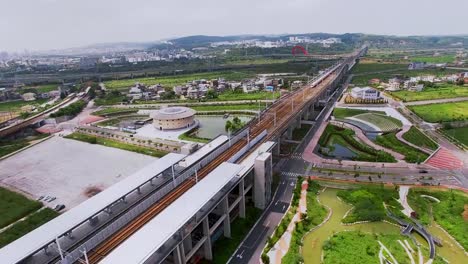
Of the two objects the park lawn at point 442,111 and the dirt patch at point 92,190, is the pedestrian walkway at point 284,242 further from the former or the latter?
the park lawn at point 442,111

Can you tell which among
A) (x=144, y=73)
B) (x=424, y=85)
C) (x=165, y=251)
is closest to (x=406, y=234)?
(x=165, y=251)

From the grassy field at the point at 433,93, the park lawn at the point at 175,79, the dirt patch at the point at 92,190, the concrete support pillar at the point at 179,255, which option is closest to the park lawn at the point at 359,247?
the concrete support pillar at the point at 179,255

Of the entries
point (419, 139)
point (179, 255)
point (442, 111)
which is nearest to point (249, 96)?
point (419, 139)

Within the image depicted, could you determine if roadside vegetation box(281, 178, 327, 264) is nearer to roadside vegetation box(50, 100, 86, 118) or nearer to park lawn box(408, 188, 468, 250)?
park lawn box(408, 188, 468, 250)

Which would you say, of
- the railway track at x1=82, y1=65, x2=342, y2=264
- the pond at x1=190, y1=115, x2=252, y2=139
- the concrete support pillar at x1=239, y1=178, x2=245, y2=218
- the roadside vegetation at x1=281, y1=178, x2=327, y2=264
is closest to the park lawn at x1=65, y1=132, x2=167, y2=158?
the pond at x1=190, y1=115, x2=252, y2=139

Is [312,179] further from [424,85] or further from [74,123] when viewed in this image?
[424,85]

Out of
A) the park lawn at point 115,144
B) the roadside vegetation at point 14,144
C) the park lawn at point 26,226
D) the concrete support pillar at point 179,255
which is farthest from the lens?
the roadside vegetation at point 14,144

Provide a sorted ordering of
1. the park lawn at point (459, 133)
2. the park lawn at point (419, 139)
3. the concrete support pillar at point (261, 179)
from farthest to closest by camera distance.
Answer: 1. the park lawn at point (459, 133)
2. the park lawn at point (419, 139)
3. the concrete support pillar at point (261, 179)
